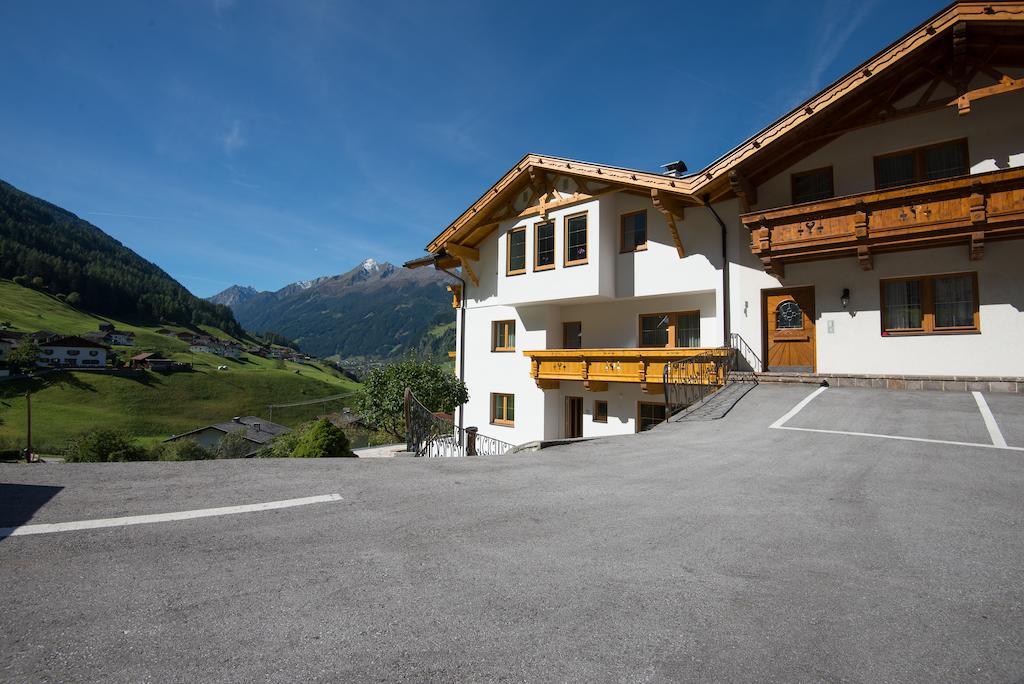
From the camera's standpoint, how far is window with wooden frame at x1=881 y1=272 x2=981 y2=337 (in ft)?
42.4

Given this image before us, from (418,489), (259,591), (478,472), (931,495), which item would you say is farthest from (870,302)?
(259,591)

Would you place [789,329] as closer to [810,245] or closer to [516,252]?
[810,245]

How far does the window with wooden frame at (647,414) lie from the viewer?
18562mm

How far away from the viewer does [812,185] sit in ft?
50.3

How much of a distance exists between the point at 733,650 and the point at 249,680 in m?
2.39

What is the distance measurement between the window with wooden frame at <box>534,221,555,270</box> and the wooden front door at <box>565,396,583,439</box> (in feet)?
18.6

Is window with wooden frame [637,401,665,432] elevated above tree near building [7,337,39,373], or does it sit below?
below

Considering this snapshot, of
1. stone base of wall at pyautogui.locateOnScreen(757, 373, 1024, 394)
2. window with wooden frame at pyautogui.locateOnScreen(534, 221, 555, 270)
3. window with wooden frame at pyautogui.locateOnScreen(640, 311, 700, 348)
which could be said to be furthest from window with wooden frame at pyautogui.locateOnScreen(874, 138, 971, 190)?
window with wooden frame at pyautogui.locateOnScreen(534, 221, 555, 270)

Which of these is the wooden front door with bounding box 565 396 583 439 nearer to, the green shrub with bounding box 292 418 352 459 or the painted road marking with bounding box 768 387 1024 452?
the green shrub with bounding box 292 418 352 459

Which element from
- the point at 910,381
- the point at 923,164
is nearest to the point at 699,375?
the point at 910,381

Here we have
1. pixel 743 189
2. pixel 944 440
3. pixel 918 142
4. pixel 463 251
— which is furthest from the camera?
pixel 463 251

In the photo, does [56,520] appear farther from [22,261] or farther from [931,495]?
[22,261]

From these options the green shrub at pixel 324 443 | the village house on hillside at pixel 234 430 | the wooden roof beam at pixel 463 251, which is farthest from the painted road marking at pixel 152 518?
the village house on hillside at pixel 234 430

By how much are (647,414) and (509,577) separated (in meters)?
16.2
